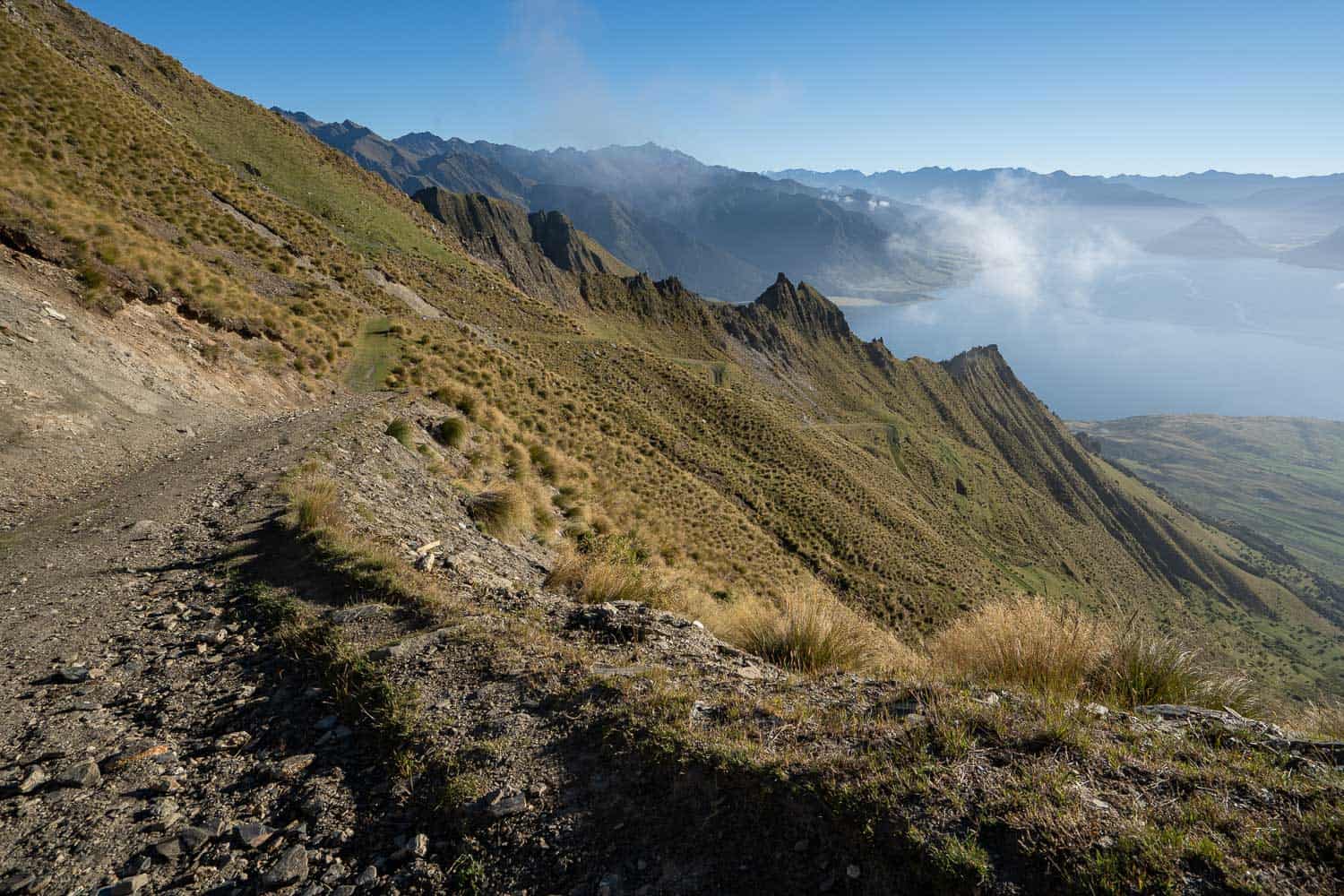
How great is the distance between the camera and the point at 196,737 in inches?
170

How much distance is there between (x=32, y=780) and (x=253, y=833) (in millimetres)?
1626

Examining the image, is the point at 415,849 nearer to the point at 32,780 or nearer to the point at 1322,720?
the point at 32,780

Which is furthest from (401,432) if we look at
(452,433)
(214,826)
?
(214,826)

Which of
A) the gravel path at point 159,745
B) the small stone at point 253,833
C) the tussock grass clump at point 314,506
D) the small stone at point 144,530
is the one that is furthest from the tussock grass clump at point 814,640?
the small stone at point 144,530

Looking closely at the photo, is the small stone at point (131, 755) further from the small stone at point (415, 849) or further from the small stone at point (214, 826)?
the small stone at point (415, 849)

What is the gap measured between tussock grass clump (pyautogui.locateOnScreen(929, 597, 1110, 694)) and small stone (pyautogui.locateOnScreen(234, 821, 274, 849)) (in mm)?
5704

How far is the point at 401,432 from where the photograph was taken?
1384 centimetres

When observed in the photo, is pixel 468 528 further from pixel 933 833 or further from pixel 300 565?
pixel 933 833

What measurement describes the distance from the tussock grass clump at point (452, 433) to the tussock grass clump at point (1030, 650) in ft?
44.0

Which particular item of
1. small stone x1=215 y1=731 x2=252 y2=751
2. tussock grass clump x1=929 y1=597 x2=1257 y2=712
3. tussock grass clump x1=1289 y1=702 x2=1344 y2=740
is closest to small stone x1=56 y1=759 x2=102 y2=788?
small stone x1=215 y1=731 x2=252 y2=751

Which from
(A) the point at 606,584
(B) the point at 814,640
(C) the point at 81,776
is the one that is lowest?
(A) the point at 606,584

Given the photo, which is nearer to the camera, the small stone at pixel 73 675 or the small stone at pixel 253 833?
the small stone at pixel 253 833

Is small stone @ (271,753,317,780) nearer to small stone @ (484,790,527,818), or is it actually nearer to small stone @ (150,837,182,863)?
small stone @ (150,837,182,863)

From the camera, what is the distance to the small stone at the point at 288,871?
321 centimetres
